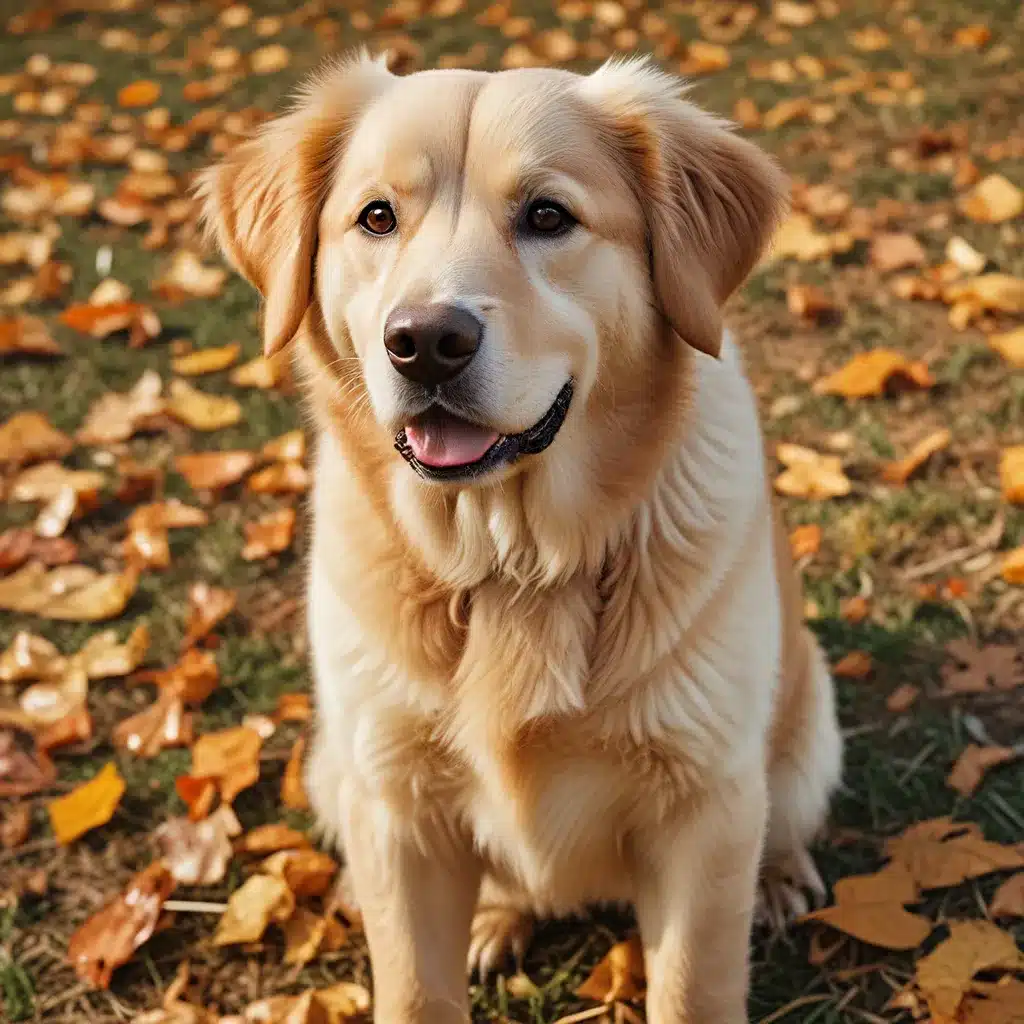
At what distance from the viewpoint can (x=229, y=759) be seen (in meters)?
3.10

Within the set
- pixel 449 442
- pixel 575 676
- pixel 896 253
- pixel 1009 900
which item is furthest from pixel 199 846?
pixel 896 253

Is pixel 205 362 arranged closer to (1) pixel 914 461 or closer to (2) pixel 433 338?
(1) pixel 914 461

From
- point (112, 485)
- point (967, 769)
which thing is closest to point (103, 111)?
point (112, 485)

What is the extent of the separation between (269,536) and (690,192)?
Answer: 6.64 feet

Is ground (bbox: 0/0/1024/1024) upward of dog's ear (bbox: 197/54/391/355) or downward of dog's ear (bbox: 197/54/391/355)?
downward

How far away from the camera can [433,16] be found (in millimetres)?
7344

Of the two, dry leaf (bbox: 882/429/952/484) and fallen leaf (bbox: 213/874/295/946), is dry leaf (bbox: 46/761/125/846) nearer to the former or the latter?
fallen leaf (bbox: 213/874/295/946)

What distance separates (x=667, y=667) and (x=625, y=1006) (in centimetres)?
83

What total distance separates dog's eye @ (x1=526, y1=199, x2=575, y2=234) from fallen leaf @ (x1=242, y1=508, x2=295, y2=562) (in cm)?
190

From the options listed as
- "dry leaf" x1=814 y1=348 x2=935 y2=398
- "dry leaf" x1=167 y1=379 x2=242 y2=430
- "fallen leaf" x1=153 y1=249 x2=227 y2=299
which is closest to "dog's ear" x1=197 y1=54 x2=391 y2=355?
"dry leaf" x1=167 y1=379 x2=242 y2=430

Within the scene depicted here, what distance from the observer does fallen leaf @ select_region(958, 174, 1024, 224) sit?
15.9 feet

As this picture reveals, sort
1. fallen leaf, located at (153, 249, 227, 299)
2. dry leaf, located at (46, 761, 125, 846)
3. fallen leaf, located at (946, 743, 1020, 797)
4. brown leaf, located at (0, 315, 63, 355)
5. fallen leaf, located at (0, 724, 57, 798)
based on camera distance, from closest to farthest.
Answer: fallen leaf, located at (946, 743, 1020, 797) < dry leaf, located at (46, 761, 125, 846) < fallen leaf, located at (0, 724, 57, 798) < brown leaf, located at (0, 315, 63, 355) < fallen leaf, located at (153, 249, 227, 299)

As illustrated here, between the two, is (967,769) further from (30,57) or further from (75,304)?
(30,57)

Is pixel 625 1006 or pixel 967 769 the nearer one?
pixel 625 1006
